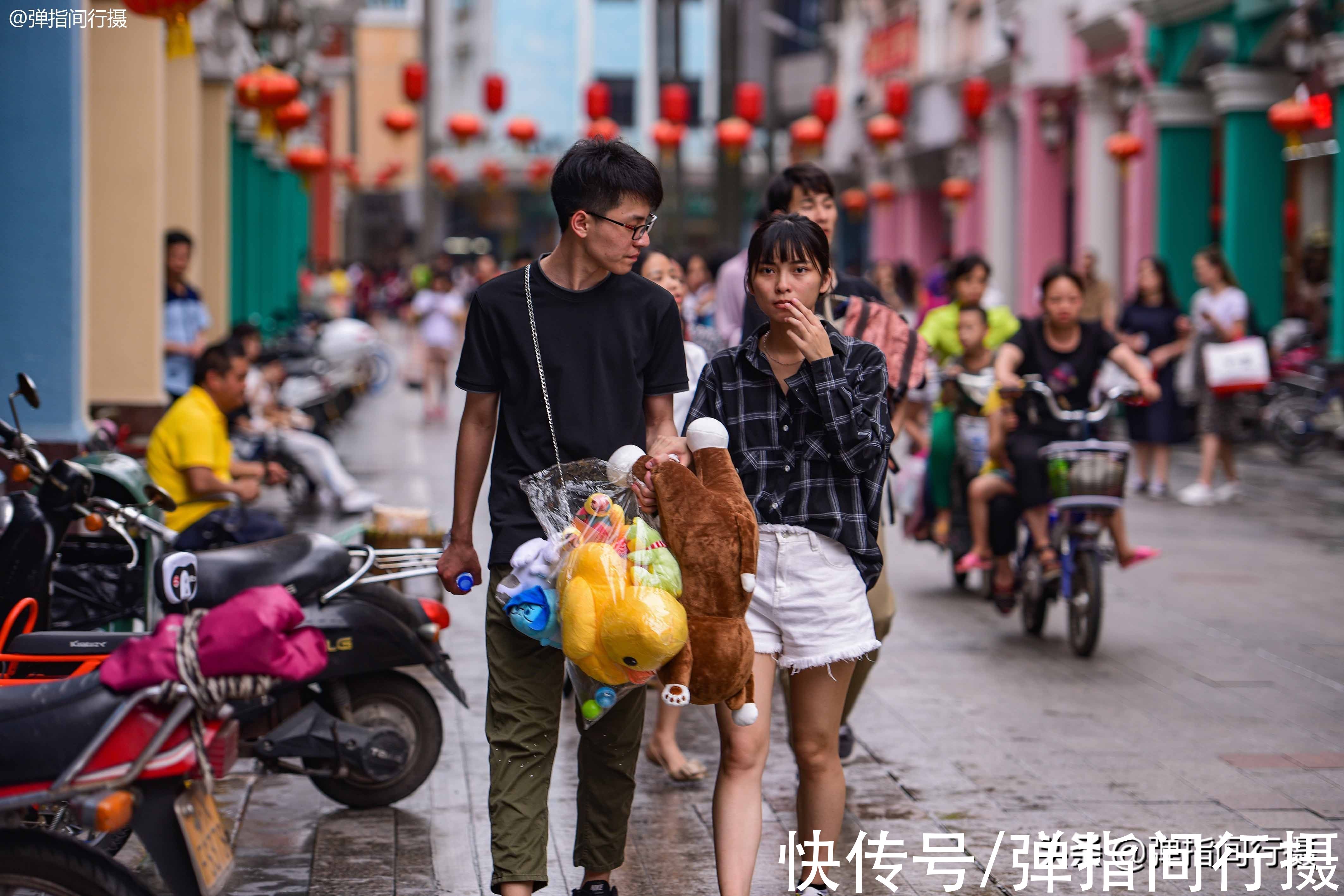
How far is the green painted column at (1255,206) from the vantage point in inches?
800

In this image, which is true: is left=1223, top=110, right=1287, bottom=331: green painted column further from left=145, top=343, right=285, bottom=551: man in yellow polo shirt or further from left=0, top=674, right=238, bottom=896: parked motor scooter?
left=0, top=674, right=238, bottom=896: parked motor scooter

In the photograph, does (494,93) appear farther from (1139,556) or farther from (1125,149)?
(1139,556)

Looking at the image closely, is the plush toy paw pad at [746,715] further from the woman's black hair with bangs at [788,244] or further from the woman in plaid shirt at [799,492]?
the woman's black hair with bangs at [788,244]

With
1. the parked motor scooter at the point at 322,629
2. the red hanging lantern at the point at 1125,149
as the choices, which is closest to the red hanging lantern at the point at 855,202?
the red hanging lantern at the point at 1125,149

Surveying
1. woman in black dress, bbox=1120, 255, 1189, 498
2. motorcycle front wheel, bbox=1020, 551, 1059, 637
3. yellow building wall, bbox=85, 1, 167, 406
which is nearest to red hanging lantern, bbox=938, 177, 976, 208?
woman in black dress, bbox=1120, 255, 1189, 498

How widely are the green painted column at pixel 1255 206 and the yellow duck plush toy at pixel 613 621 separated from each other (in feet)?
57.7

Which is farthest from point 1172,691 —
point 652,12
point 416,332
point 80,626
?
point 652,12

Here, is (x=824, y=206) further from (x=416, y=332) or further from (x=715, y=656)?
(x=416, y=332)

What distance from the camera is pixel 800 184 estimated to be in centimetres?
591

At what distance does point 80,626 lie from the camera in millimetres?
6566

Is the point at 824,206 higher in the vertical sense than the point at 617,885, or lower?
higher

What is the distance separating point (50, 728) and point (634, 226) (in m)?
1.73

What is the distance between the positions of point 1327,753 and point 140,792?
461 cm

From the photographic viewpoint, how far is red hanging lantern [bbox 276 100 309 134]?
1867cm
